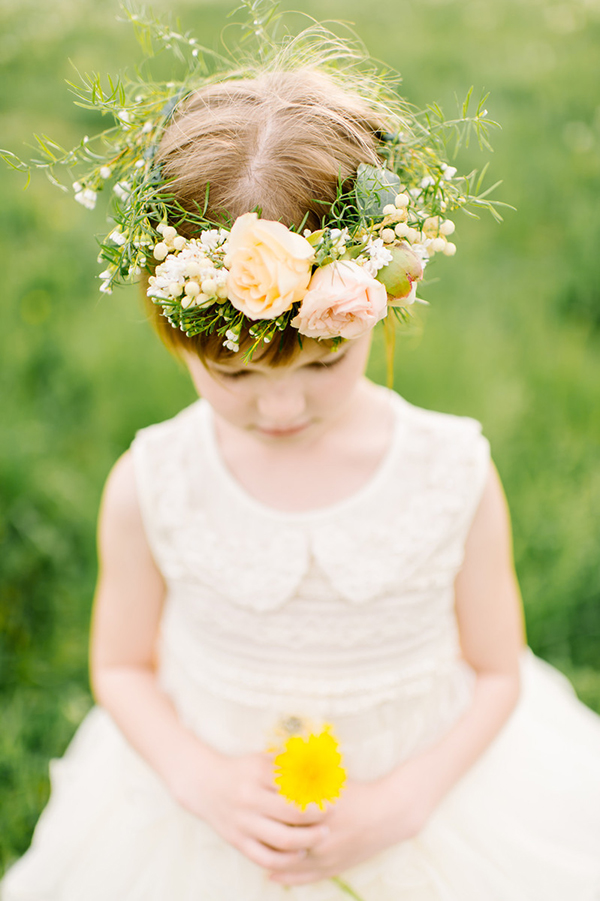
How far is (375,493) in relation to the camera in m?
1.39

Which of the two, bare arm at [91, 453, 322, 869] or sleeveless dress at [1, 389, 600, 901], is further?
sleeveless dress at [1, 389, 600, 901]

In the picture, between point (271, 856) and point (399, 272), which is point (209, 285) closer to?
point (399, 272)

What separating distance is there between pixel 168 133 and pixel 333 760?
0.92 m

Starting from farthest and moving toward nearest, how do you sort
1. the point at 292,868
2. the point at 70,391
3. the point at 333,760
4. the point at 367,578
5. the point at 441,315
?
1. the point at 441,315
2. the point at 70,391
3. the point at 367,578
4. the point at 292,868
5. the point at 333,760

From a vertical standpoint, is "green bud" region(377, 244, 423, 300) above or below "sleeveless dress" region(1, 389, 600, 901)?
above

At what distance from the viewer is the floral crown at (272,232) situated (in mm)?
898

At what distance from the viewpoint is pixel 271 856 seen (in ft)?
3.91

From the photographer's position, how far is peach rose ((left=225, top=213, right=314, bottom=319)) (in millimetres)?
885

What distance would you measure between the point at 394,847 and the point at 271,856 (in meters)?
0.26

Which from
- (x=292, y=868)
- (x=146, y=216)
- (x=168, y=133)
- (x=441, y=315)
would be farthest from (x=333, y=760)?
(x=441, y=315)

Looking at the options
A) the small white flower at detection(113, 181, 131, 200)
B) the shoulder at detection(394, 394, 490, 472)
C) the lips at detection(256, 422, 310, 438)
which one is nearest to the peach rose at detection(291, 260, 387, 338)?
the lips at detection(256, 422, 310, 438)

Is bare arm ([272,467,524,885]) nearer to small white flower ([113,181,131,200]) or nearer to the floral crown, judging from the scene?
the floral crown

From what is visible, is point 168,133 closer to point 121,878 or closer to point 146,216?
point 146,216

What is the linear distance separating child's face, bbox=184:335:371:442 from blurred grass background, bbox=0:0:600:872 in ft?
4.29
